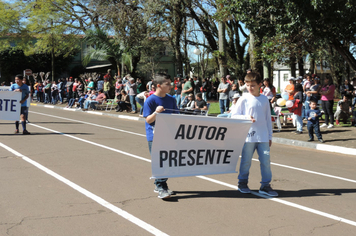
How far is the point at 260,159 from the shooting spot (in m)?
5.80

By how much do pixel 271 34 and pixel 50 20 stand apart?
1072 inches

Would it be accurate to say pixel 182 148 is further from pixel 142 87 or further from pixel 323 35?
pixel 142 87

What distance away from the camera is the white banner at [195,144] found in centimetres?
536

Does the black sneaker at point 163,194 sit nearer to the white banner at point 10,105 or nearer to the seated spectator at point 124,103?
the white banner at point 10,105

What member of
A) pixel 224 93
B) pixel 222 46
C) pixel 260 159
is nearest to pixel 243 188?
pixel 260 159

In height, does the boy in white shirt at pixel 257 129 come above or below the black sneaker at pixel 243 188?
above

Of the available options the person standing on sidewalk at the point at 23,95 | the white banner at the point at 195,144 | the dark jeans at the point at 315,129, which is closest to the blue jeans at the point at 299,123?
the dark jeans at the point at 315,129

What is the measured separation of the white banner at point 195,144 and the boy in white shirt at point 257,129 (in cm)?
12

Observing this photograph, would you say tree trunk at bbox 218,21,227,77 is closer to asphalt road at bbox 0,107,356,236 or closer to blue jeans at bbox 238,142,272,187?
asphalt road at bbox 0,107,356,236

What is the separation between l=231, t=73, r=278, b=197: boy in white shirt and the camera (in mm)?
5719

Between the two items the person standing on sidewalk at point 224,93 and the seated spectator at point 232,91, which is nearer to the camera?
the seated spectator at point 232,91

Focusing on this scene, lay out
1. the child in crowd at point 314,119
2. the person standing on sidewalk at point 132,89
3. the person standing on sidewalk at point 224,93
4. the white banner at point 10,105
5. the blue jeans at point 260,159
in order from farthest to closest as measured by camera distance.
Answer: the person standing on sidewalk at point 132,89 → the person standing on sidewalk at point 224,93 → the white banner at point 10,105 → the child in crowd at point 314,119 → the blue jeans at point 260,159

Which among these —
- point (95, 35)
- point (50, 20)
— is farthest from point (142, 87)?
point (50, 20)

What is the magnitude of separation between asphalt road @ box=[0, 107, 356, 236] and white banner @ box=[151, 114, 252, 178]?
43 cm
